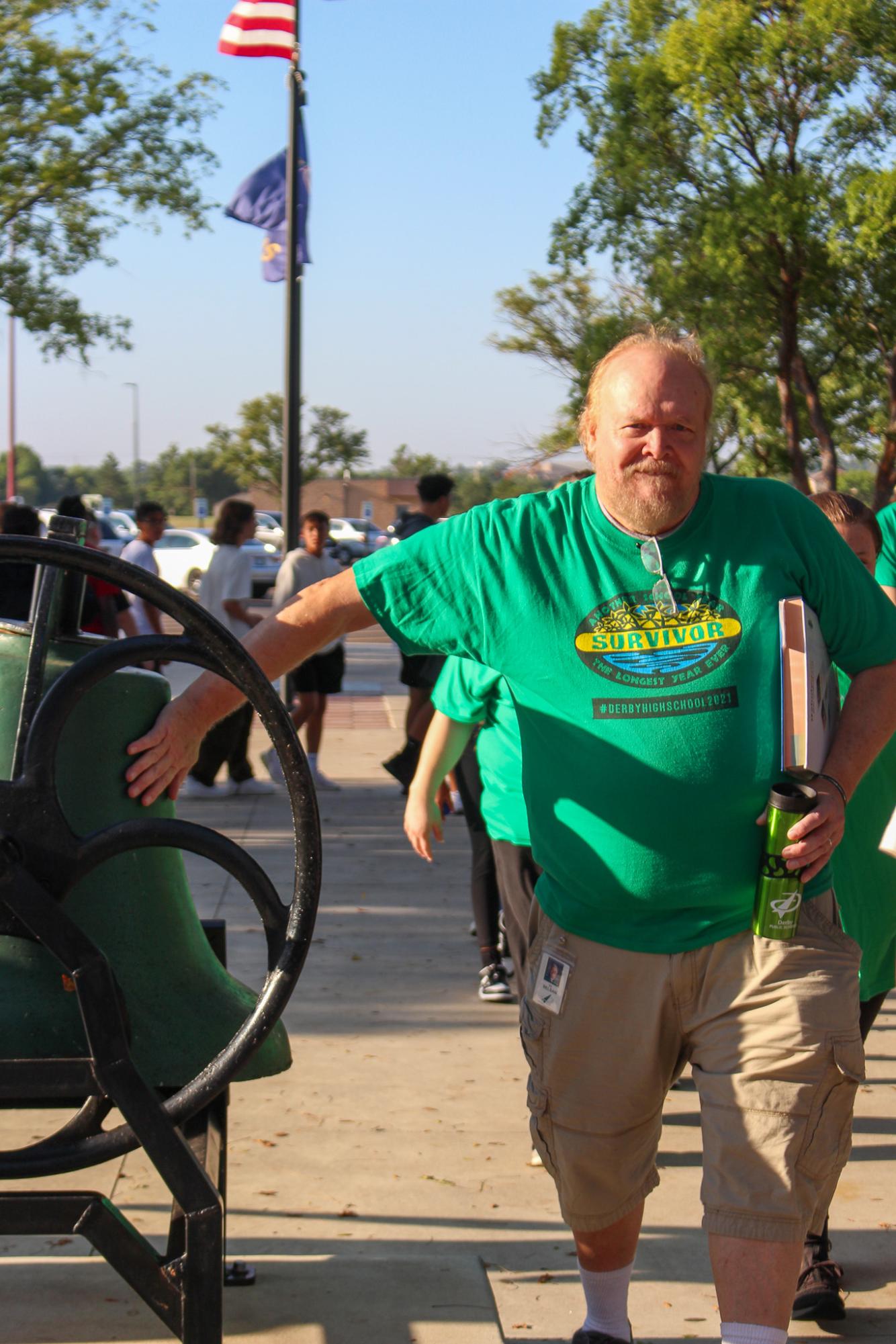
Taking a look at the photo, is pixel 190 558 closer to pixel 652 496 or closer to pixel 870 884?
pixel 870 884

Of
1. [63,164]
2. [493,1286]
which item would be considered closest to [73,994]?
[493,1286]

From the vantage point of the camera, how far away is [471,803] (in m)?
5.55

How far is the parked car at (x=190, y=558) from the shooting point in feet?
104

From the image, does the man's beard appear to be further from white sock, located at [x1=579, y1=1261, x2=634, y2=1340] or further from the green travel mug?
white sock, located at [x1=579, y1=1261, x2=634, y2=1340]

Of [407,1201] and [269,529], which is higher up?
[269,529]

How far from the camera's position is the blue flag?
13.1 meters

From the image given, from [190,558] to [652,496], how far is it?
3241cm

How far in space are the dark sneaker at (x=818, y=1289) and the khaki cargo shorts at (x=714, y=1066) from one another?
66cm

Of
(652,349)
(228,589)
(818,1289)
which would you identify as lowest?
(818,1289)

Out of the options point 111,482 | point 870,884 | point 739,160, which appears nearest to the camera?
point 870,884

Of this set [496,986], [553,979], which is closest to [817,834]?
[553,979]

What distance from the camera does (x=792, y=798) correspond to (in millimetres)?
2434

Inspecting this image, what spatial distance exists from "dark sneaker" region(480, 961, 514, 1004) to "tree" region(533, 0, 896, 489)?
15.8 m

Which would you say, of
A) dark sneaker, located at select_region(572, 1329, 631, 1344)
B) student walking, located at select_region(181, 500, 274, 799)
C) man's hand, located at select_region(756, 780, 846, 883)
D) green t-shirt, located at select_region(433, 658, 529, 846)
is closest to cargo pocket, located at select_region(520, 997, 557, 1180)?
dark sneaker, located at select_region(572, 1329, 631, 1344)
